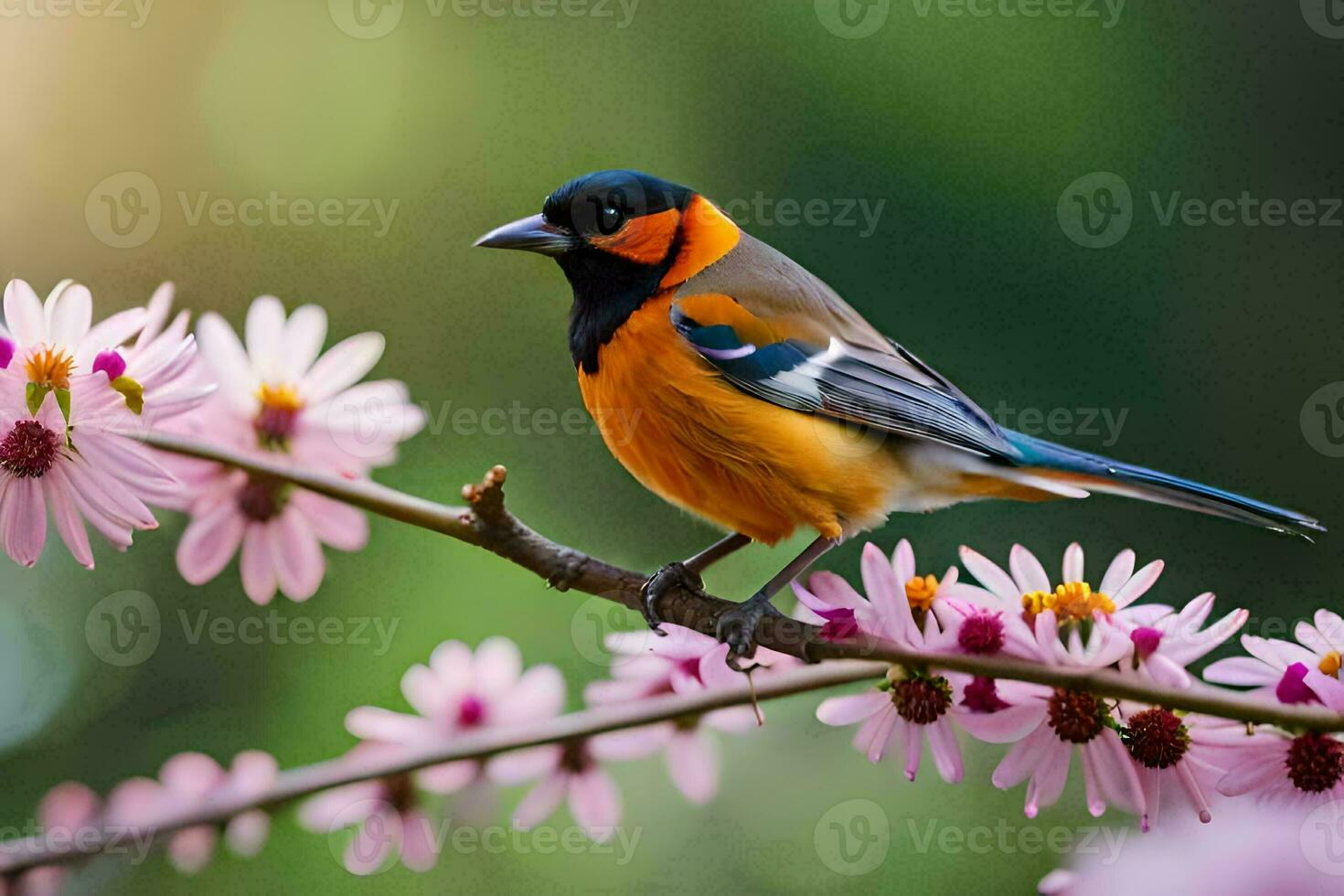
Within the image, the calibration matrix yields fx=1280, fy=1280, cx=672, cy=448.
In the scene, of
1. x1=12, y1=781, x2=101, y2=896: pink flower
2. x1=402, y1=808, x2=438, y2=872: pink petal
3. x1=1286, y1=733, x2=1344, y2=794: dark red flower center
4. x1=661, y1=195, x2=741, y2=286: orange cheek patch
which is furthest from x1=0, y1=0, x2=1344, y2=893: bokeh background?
x1=1286, y1=733, x2=1344, y2=794: dark red flower center

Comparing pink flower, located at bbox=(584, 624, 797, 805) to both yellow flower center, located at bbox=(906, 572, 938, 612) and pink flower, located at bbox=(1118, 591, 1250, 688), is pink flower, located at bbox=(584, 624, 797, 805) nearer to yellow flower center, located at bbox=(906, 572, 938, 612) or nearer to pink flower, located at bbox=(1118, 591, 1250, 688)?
yellow flower center, located at bbox=(906, 572, 938, 612)

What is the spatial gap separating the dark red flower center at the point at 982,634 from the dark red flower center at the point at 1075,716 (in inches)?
2.4

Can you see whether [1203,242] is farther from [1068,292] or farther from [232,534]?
[232,534]

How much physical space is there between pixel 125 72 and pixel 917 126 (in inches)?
48.7

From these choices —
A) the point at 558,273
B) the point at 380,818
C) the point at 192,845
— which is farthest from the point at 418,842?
the point at 558,273

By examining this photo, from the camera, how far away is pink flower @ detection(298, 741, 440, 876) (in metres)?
0.85

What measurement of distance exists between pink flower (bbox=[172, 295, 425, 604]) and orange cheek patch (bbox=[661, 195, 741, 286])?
9.2 inches

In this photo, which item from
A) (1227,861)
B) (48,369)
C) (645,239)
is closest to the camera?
(1227,861)

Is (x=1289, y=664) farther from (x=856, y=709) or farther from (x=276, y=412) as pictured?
(x=276, y=412)

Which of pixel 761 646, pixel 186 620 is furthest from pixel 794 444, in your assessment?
pixel 186 620

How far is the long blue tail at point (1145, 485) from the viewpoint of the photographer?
2.70 ft

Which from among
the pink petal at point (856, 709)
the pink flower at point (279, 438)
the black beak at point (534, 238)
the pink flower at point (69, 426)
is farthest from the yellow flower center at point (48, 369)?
the pink petal at point (856, 709)

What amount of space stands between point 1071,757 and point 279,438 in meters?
0.58

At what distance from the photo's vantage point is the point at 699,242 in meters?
1.00
